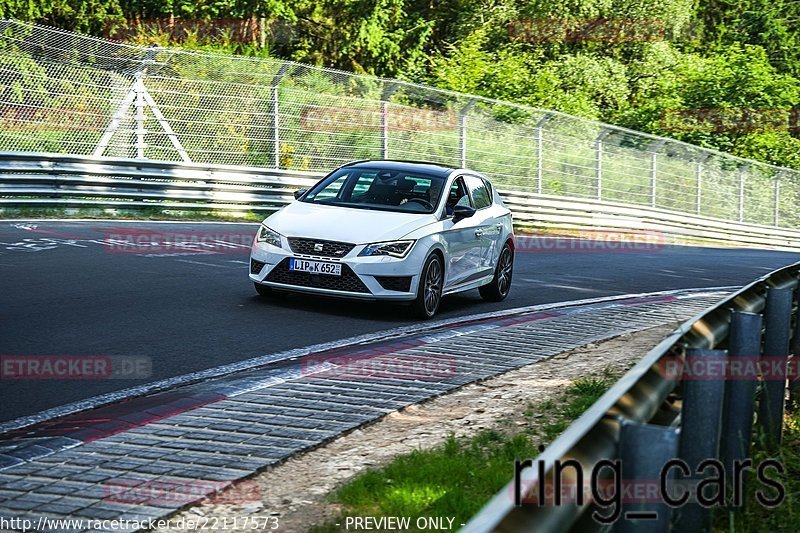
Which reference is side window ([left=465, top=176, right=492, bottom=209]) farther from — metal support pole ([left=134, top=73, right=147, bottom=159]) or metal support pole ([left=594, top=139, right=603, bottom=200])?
metal support pole ([left=594, top=139, right=603, bottom=200])

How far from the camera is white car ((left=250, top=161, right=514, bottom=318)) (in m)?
11.7

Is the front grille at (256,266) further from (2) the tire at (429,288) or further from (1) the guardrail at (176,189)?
(1) the guardrail at (176,189)

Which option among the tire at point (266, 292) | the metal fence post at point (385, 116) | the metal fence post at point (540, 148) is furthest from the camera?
the metal fence post at point (540, 148)

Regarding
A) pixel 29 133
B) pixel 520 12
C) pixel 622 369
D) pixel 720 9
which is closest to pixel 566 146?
pixel 29 133

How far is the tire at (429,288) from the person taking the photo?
1202cm

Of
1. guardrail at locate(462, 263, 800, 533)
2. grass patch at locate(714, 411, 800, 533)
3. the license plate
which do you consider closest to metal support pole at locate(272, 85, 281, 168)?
the license plate

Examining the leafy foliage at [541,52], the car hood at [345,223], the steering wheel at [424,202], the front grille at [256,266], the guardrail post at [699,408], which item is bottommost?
the front grille at [256,266]

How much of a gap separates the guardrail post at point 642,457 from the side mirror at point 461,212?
970cm

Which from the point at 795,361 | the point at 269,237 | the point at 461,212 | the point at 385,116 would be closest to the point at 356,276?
the point at 269,237

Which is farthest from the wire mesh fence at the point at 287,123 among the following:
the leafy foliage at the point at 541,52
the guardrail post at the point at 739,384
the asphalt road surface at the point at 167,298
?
the guardrail post at the point at 739,384

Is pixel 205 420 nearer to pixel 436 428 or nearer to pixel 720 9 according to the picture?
pixel 436 428

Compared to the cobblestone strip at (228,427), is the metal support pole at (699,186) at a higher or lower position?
higher

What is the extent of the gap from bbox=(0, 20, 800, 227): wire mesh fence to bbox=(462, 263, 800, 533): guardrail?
16.0m

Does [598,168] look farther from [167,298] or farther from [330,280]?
[167,298]
